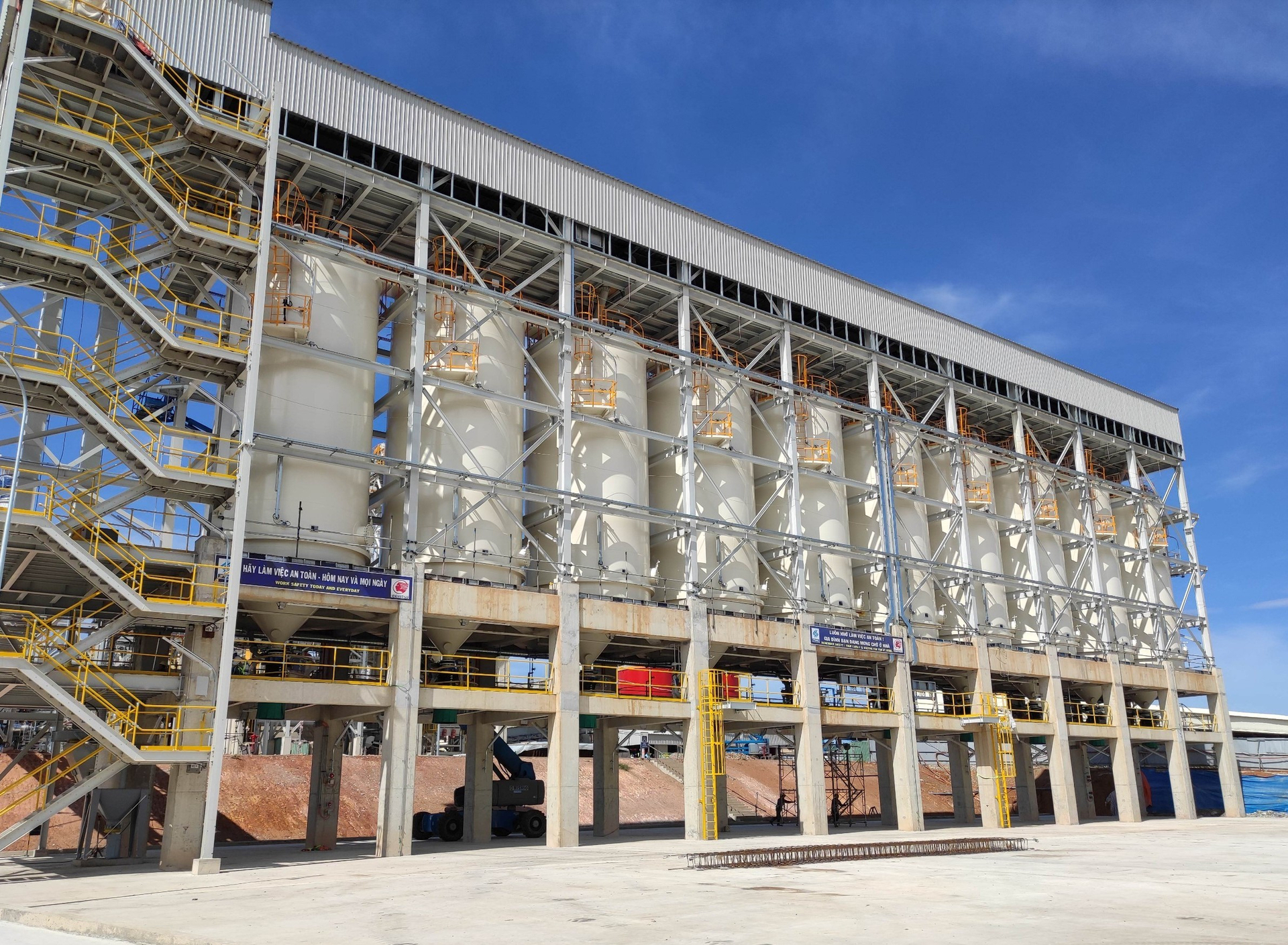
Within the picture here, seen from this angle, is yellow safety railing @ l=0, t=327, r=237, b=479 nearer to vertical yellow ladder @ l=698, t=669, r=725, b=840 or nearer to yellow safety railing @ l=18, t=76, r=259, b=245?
yellow safety railing @ l=18, t=76, r=259, b=245

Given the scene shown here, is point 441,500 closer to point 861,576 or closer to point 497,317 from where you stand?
point 497,317

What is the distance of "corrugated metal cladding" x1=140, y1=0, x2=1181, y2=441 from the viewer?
94.6 ft

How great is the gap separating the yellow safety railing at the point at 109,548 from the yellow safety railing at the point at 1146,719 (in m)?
41.3

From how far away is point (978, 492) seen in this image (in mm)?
47594

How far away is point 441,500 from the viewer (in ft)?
101

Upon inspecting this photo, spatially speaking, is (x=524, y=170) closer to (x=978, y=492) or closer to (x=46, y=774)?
(x=46, y=774)

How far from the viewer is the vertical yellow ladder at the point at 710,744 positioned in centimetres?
3167

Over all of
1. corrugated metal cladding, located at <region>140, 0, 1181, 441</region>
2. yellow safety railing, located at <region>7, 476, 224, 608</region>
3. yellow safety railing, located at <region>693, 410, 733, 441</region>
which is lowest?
yellow safety railing, located at <region>7, 476, 224, 608</region>

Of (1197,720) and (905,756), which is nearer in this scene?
(905,756)

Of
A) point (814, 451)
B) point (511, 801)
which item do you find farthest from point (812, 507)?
point (511, 801)

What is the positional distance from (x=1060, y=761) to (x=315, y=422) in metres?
33.2

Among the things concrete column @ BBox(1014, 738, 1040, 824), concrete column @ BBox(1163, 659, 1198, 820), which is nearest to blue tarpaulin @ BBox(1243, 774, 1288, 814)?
concrete column @ BBox(1163, 659, 1198, 820)

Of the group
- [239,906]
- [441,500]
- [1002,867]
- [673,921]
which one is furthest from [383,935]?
[441,500]

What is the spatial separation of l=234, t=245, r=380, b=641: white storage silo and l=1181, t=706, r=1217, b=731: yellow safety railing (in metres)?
43.8
